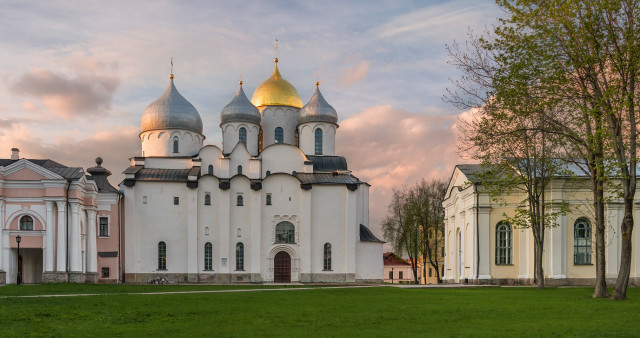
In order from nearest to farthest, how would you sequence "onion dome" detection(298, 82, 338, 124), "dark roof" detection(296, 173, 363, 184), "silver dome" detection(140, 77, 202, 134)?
"dark roof" detection(296, 173, 363, 184) < "silver dome" detection(140, 77, 202, 134) < "onion dome" detection(298, 82, 338, 124)

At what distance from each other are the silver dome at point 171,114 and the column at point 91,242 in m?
11.2

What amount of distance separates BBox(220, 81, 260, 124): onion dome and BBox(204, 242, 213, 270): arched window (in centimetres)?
1171

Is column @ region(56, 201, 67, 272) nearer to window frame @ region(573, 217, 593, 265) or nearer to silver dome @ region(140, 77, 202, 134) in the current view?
silver dome @ region(140, 77, 202, 134)

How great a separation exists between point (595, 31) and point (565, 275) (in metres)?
21.4

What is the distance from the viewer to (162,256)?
5162cm

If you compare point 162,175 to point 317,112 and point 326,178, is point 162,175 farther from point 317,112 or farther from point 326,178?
point 317,112

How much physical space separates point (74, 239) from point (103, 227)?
635 cm

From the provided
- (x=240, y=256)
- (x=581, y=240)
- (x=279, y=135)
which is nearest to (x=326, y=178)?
(x=240, y=256)

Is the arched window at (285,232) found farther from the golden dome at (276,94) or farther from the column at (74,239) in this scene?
the column at (74,239)

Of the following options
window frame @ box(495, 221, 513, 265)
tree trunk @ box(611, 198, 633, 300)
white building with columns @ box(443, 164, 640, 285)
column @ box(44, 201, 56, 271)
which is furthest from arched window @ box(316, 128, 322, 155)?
tree trunk @ box(611, 198, 633, 300)

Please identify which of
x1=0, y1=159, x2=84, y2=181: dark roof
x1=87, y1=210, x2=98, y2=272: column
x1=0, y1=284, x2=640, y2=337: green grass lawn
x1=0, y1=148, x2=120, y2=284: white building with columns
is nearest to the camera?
x1=0, y1=284, x2=640, y2=337: green grass lawn

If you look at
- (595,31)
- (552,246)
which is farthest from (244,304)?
(552,246)

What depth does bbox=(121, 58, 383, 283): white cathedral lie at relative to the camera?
51.5 m

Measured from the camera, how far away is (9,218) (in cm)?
4253
